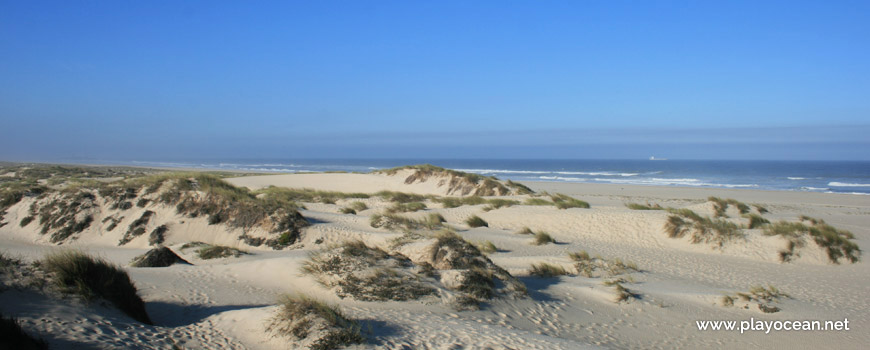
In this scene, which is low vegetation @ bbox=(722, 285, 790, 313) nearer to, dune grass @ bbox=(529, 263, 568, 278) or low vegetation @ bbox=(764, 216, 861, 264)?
dune grass @ bbox=(529, 263, 568, 278)

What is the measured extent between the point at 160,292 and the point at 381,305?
311 centimetres

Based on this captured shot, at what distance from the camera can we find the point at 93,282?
5207 millimetres

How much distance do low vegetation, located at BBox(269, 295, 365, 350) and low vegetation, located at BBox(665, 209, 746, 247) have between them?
12.3 meters

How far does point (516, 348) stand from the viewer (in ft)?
16.8

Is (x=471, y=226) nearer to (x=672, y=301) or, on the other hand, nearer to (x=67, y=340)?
(x=672, y=301)

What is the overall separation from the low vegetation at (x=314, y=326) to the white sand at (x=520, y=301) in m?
0.16

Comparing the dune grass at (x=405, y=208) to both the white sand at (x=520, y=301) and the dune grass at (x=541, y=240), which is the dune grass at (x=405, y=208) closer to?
the white sand at (x=520, y=301)

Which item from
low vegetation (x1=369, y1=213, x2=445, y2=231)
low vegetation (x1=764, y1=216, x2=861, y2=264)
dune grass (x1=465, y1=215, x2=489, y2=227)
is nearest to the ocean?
low vegetation (x1=764, y1=216, x2=861, y2=264)

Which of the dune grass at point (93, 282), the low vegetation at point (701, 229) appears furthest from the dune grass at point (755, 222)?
the dune grass at point (93, 282)

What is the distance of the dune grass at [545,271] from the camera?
9695 millimetres

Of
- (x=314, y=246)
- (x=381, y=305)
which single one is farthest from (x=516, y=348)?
(x=314, y=246)

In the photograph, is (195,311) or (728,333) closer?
(195,311)

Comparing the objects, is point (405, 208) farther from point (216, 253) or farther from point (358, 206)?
point (216, 253)

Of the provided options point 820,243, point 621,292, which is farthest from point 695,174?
point 621,292
